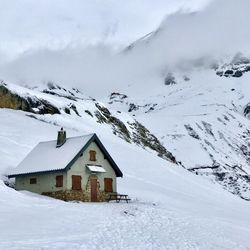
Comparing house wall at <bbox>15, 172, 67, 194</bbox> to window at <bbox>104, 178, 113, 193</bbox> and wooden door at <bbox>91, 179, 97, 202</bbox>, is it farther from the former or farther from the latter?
window at <bbox>104, 178, 113, 193</bbox>

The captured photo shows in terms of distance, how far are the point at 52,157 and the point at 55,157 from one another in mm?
437

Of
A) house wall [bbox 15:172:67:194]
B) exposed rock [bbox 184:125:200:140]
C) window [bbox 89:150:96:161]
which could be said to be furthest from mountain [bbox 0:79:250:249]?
exposed rock [bbox 184:125:200:140]

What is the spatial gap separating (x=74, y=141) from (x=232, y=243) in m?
24.0

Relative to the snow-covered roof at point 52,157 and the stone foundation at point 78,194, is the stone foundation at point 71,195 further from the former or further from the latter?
the snow-covered roof at point 52,157

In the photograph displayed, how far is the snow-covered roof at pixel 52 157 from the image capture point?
45938 mm

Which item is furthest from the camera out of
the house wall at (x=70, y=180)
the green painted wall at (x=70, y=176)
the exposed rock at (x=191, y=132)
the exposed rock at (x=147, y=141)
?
the exposed rock at (x=191, y=132)

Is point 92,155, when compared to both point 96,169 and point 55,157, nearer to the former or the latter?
point 96,169

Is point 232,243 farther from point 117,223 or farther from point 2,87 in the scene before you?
point 2,87

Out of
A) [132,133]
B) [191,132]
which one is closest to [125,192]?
[132,133]

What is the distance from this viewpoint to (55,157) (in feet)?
155

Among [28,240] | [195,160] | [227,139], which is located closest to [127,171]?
[28,240]

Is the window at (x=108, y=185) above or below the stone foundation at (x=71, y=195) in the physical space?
above

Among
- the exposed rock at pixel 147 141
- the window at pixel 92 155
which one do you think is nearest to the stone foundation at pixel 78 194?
the window at pixel 92 155

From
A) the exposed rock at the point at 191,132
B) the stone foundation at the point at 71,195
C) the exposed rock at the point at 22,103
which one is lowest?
the stone foundation at the point at 71,195
